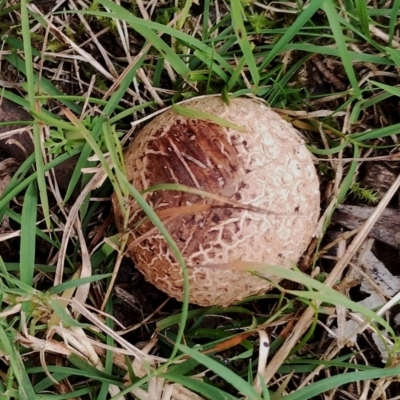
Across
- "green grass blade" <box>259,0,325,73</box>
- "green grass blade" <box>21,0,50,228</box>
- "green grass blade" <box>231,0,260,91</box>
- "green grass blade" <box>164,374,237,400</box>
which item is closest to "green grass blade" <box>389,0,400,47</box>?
"green grass blade" <box>259,0,325,73</box>

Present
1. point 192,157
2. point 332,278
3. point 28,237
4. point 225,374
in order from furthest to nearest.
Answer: point 332,278 < point 28,237 < point 192,157 < point 225,374

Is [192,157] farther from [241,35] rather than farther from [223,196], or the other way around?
[241,35]

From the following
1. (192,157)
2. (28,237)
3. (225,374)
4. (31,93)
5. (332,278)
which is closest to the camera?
(225,374)

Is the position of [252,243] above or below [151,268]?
above

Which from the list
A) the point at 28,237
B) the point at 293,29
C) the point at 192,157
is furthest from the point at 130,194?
the point at 293,29

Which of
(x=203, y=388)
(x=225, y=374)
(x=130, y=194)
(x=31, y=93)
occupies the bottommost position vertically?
(x=203, y=388)

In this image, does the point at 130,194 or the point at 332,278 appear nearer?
the point at 130,194

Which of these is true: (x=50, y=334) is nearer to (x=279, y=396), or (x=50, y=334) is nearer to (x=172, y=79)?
(x=279, y=396)

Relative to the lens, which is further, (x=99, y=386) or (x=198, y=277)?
(x=99, y=386)

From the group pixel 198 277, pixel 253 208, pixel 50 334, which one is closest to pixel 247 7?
pixel 253 208
